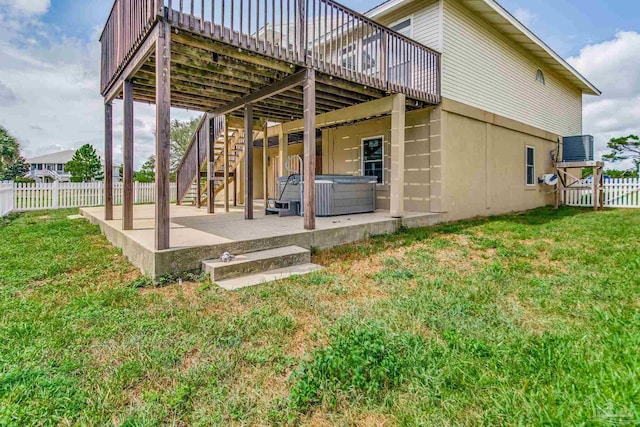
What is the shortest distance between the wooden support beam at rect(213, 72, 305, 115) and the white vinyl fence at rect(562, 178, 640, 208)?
39.7ft

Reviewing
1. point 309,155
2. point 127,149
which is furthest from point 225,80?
point 309,155

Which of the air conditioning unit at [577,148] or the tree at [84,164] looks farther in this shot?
the tree at [84,164]

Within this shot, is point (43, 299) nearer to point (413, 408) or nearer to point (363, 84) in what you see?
point (413, 408)

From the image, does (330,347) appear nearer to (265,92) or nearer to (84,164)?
(265,92)

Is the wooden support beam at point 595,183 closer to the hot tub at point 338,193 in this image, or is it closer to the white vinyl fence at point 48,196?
the hot tub at point 338,193

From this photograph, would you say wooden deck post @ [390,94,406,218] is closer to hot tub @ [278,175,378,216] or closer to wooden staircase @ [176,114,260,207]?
hot tub @ [278,175,378,216]

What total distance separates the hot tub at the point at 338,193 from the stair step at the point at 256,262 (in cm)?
280

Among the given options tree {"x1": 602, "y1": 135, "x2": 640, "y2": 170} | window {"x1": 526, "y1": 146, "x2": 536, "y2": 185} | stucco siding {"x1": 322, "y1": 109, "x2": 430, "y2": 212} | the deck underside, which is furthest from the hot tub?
tree {"x1": 602, "y1": 135, "x2": 640, "y2": 170}

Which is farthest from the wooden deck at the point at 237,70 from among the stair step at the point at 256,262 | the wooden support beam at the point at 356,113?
the stair step at the point at 256,262

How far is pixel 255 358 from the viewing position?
220 cm

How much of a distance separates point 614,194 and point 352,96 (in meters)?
12.6

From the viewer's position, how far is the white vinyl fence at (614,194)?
12.5 metres

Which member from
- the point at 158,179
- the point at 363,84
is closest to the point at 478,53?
the point at 363,84

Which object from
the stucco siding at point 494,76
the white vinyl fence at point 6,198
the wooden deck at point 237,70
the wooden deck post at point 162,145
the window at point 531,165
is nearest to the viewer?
the wooden deck post at point 162,145
